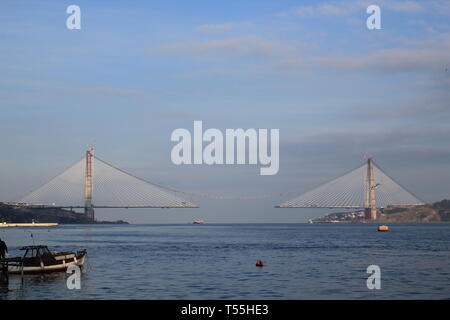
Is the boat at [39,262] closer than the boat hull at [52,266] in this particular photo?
Yes

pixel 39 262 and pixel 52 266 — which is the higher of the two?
pixel 39 262

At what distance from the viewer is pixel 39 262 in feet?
150

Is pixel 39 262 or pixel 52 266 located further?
pixel 52 266

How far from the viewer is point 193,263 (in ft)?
189

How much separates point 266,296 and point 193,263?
2316 centimetres

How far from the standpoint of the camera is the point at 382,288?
38375 millimetres

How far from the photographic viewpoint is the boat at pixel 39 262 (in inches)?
1727

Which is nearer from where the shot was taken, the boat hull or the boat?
the boat

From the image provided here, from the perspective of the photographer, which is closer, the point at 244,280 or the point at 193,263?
the point at 244,280

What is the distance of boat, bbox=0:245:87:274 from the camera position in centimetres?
4388
